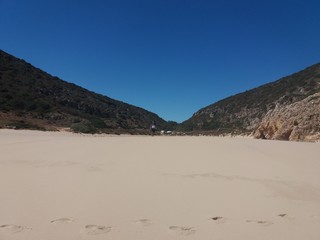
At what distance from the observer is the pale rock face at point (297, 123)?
40.0 ft

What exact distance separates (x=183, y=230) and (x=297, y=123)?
1178 cm

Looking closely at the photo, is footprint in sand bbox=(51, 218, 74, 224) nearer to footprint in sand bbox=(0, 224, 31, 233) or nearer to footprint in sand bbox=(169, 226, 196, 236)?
footprint in sand bbox=(0, 224, 31, 233)

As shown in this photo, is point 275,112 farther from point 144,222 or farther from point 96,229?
point 96,229

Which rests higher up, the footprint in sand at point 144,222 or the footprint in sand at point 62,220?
the footprint in sand at point 62,220

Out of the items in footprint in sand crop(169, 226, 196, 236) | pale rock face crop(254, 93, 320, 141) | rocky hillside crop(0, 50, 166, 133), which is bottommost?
footprint in sand crop(169, 226, 196, 236)

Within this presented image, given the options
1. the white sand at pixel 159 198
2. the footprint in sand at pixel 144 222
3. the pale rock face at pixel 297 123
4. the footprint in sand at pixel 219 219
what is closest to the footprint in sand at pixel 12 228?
the white sand at pixel 159 198

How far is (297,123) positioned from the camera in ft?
42.5

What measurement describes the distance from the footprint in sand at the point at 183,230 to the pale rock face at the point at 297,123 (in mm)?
10462

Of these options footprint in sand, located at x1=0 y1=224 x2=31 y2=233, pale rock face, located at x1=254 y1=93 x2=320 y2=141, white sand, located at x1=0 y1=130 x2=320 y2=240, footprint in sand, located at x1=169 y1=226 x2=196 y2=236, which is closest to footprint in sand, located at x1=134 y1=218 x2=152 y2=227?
white sand, located at x1=0 y1=130 x2=320 y2=240

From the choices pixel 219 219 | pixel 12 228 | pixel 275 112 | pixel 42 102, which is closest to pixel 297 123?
pixel 275 112

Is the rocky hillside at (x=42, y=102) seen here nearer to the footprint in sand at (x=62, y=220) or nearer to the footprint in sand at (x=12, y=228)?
the footprint in sand at (x=62, y=220)

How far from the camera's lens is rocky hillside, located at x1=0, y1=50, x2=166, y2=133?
37500mm

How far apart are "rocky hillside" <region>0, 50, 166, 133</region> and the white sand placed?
27626 mm

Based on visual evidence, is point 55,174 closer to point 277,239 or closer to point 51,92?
point 277,239
